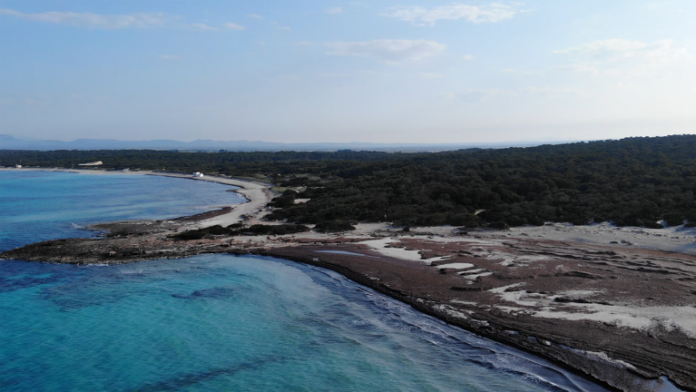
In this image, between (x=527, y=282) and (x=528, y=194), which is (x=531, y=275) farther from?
(x=528, y=194)

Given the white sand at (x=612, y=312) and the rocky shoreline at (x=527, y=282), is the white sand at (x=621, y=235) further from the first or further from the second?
the white sand at (x=612, y=312)

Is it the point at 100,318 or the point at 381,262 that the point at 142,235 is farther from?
the point at 381,262

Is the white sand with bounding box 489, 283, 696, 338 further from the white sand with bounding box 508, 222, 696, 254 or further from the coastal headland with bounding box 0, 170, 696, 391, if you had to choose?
the white sand with bounding box 508, 222, 696, 254

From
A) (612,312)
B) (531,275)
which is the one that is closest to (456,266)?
(531,275)

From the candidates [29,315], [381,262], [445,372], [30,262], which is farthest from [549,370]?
[30,262]

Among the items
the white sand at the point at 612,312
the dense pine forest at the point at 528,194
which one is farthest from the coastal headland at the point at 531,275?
the dense pine forest at the point at 528,194

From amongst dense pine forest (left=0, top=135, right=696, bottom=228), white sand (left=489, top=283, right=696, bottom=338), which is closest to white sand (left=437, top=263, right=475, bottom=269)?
white sand (left=489, top=283, right=696, bottom=338)
